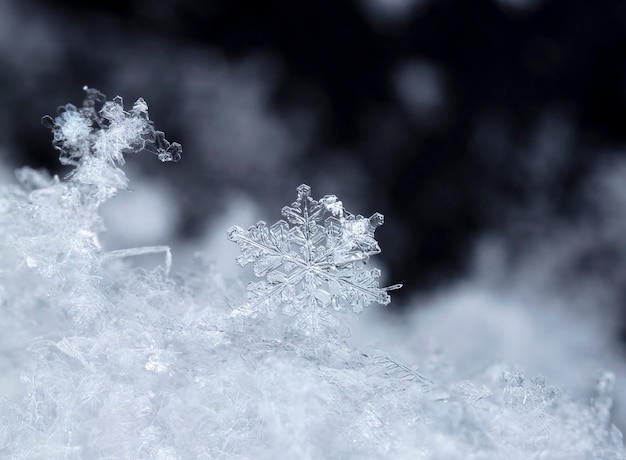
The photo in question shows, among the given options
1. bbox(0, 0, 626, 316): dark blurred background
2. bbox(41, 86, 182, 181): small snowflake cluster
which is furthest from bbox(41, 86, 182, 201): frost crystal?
bbox(0, 0, 626, 316): dark blurred background

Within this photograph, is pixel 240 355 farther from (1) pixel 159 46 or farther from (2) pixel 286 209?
(1) pixel 159 46

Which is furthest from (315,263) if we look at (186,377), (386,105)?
(386,105)

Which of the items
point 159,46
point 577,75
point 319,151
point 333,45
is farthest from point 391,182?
point 159,46

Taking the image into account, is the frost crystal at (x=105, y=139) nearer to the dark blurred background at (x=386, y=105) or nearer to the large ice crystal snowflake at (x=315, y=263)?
the large ice crystal snowflake at (x=315, y=263)

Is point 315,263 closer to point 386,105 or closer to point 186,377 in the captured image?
point 186,377

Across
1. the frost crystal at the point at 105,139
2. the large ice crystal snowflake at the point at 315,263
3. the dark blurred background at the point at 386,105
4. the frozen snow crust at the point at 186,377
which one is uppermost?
the dark blurred background at the point at 386,105

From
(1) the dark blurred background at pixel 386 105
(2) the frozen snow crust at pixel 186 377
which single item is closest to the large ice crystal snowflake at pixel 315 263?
(2) the frozen snow crust at pixel 186 377

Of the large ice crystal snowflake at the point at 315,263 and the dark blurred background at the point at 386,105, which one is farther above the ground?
the dark blurred background at the point at 386,105
